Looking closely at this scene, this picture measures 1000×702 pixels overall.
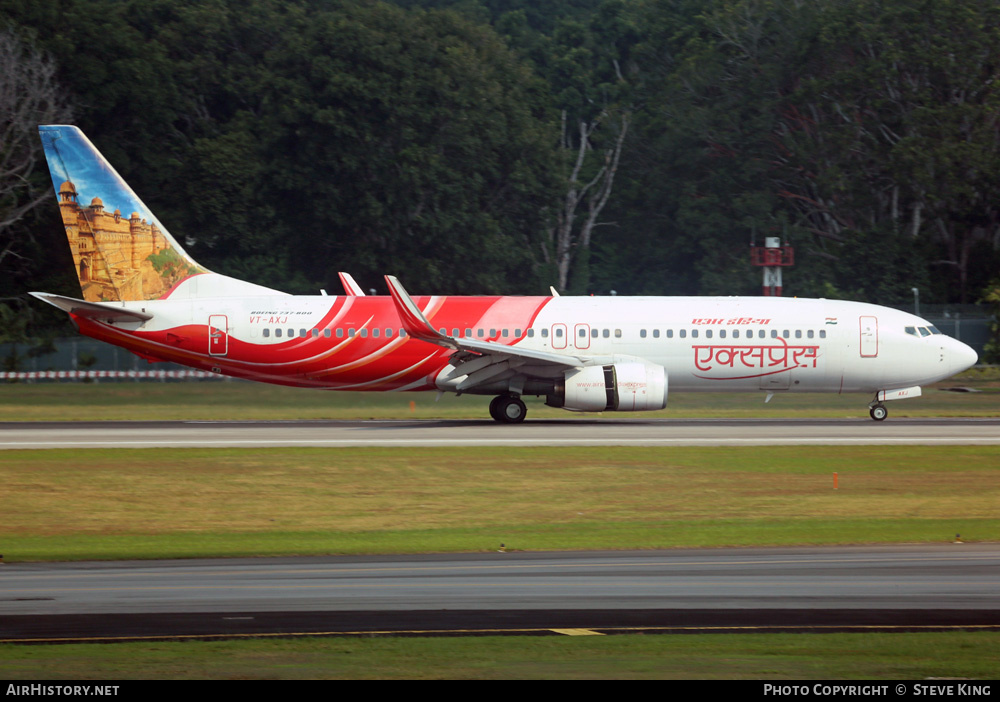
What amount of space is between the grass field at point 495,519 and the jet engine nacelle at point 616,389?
18.0ft

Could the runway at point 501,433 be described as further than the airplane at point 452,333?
No

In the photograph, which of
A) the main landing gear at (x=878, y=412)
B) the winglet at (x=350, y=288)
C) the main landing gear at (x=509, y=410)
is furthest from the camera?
the winglet at (x=350, y=288)

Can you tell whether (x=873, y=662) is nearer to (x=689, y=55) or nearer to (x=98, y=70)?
(x=98, y=70)

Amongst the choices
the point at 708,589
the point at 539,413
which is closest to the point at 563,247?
the point at 539,413

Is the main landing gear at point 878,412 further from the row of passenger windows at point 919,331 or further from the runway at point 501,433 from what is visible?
the row of passenger windows at point 919,331

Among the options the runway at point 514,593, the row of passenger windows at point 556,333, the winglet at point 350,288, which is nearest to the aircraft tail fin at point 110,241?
the winglet at point 350,288

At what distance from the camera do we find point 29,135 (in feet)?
198

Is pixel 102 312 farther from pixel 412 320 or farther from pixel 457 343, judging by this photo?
pixel 457 343

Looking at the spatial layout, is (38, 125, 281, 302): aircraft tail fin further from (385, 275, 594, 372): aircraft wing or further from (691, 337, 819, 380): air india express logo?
(691, 337, 819, 380): air india express logo

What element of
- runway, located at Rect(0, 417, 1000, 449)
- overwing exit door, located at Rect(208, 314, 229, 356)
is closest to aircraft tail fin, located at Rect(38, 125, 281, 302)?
overwing exit door, located at Rect(208, 314, 229, 356)

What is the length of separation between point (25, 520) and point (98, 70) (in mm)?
50570

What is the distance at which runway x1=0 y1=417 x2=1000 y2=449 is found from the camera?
1184 inches

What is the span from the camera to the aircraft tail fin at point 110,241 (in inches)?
1454

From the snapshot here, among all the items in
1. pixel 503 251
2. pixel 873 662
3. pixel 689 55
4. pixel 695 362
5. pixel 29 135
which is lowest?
pixel 873 662
